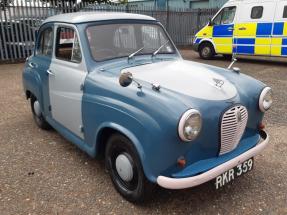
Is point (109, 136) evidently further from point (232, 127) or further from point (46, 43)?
point (46, 43)

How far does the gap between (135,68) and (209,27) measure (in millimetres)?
9417

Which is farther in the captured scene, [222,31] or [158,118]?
[222,31]

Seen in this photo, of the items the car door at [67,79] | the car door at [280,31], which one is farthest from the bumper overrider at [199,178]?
the car door at [280,31]

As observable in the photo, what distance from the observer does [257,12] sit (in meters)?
10.4

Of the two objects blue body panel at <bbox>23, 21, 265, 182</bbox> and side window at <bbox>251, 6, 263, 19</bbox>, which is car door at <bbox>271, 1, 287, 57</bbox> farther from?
blue body panel at <bbox>23, 21, 265, 182</bbox>

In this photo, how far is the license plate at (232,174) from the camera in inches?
104

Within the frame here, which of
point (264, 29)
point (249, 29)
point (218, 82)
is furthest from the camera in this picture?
point (249, 29)

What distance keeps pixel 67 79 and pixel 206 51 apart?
31.5ft

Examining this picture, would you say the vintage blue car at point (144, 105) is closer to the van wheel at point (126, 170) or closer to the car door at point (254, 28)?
the van wheel at point (126, 170)

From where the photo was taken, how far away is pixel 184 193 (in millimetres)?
3043

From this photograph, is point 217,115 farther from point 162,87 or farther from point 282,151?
point 282,151

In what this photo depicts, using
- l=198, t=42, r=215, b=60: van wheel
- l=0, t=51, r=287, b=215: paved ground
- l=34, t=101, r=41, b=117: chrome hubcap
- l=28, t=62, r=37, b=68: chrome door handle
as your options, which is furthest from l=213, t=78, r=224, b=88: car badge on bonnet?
l=198, t=42, r=215, b=60: van wheel

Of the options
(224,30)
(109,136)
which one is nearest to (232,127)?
(109,136)

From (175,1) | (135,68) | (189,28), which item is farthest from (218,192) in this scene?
(175,1)
